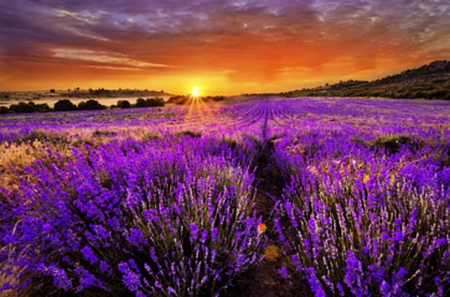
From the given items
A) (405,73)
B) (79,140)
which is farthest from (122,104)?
(405,73)

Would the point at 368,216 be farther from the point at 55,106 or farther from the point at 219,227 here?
the point at 55,106

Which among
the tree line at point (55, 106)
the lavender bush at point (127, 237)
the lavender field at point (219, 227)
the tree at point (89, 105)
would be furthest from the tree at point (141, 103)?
the lavender bush at point (127, 237)

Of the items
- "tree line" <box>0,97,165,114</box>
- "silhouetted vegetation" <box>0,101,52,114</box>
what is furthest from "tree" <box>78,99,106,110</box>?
"silhouetted vegetation" <box>0,101,52,114</box>

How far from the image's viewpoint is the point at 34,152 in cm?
440

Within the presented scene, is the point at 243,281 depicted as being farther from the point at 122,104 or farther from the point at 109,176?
the point at 122,104

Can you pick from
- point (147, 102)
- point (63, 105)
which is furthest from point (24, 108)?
point (147, 102)

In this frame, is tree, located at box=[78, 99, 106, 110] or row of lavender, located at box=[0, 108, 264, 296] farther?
tree, located at box=[78, 99, 106, 110]

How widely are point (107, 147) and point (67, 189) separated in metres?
2.34

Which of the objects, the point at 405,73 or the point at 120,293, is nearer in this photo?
the point at 120,293

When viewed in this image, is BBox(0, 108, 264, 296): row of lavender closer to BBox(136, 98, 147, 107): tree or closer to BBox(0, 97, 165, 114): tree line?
BBox(0, 97, 165, 114): tree line

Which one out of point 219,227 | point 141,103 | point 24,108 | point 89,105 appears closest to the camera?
point 219,227

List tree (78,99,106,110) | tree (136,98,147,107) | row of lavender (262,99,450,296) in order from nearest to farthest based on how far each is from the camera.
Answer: row of lavender (262,99,450,296) < tree (78,99,106,110) < tree (136,98,147,107)

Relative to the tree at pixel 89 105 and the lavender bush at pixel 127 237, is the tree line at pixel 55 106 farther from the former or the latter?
the lavender bush at pixel 127 237

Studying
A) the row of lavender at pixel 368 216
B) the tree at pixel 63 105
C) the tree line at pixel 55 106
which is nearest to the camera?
the row of lavender at pixel 368 216
